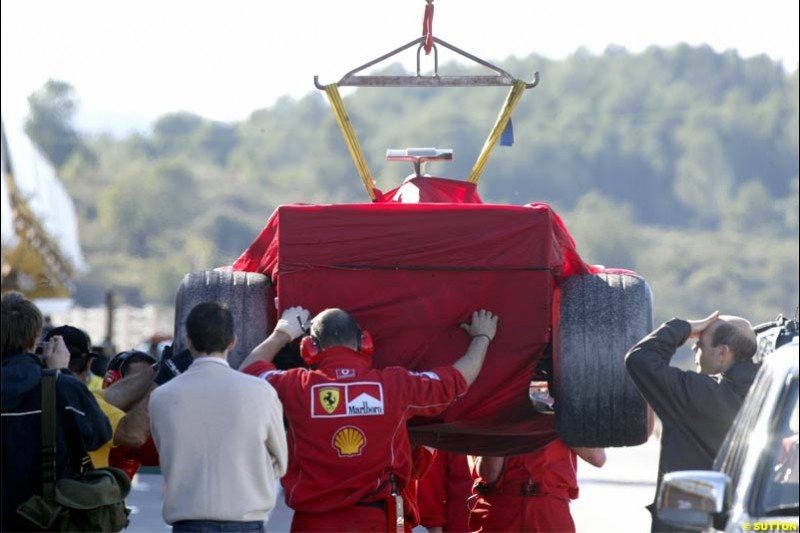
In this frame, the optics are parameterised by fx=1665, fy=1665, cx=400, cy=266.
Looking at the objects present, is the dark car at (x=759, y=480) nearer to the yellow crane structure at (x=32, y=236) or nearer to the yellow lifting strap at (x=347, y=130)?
the yellow lifting strap at (x=347, y=130)

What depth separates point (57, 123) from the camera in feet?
372

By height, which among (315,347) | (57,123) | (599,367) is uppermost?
(57,123)

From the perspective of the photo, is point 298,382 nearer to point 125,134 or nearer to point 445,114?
point 445,114

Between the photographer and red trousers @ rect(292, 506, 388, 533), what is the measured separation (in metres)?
1.09

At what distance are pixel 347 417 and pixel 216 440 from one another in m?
0.71

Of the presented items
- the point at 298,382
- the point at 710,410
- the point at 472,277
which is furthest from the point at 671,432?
the point at 298,382

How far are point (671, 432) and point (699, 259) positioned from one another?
3645 inches

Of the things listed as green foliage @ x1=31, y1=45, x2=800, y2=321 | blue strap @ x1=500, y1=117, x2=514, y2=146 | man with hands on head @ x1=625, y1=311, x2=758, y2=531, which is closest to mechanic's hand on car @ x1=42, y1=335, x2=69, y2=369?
man with hands on head @ x1=625, y1=311, x2=758, y2=531

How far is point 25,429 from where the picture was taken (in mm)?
6855

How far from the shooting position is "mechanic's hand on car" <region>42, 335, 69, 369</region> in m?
7.32

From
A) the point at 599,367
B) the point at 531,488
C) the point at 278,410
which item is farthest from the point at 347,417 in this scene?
the point at 531,488

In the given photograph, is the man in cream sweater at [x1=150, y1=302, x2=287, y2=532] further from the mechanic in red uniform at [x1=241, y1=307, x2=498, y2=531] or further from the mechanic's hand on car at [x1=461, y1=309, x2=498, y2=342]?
the mechanic's hand on car at [x1=461, y1=309, x2=498, y2=342]

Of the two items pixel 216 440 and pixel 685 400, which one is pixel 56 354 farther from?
pixel 685 400

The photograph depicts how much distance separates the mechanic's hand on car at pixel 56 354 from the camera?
7324 millimetres
